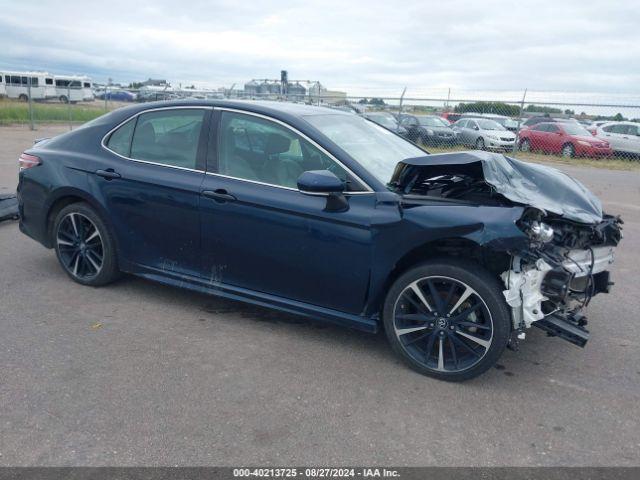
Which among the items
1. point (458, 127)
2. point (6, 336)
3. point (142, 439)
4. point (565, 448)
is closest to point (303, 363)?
point (142, 439)

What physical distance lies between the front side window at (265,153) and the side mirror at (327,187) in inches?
5.7

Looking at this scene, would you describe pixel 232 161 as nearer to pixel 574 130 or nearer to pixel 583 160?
pixel 583 160

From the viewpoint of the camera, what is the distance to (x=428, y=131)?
59.8 feet

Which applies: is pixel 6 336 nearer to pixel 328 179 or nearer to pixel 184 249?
pixel 184 249

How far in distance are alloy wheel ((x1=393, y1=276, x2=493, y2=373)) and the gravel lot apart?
0.17m

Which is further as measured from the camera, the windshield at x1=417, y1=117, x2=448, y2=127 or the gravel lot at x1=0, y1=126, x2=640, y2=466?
the windshield at x1=417, y1=117, x2=448, y2=127

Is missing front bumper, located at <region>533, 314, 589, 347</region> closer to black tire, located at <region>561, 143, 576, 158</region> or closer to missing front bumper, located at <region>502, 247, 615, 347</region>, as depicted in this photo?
missing front bumper, located at <region>502, 247, 615, 347</region>

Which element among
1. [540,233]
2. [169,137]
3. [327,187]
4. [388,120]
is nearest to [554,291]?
[540,233]

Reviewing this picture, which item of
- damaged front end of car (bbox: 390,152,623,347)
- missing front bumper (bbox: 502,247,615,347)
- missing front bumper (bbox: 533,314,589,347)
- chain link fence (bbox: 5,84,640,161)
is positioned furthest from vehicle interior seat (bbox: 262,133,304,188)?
chain link fence (bbox: 5,84,640,161)

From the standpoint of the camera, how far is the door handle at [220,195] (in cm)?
409

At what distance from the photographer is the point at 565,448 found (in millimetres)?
2943

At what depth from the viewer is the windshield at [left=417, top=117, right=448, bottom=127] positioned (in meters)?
19.0

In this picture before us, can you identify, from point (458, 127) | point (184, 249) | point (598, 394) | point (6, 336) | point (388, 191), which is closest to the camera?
point (598, 394)

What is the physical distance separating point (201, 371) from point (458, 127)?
719 inches
